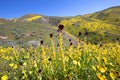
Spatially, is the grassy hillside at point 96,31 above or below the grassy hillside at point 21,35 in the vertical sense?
below

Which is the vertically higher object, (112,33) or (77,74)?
(77,74)

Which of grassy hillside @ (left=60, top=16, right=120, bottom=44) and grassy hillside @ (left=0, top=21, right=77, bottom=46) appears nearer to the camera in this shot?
grassy hillside @ (left=0, top=21, right=77, bottom=46)

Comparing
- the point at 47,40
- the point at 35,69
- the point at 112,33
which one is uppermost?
the point at 35,69

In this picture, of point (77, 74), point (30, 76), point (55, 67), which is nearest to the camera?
point (77, 74)

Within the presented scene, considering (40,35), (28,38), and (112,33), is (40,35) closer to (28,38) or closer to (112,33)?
(28,38)

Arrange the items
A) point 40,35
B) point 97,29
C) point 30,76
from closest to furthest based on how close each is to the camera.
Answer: point 30,76
point 40,35
point 97,29

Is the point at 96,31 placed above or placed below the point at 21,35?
below

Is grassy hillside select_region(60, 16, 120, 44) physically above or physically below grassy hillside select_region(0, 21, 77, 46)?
below

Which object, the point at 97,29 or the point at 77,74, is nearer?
the point at 77,74

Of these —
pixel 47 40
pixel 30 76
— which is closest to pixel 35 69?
pixel 30 76

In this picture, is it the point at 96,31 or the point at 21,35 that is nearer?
the point at 21,35

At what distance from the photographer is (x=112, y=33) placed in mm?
74875

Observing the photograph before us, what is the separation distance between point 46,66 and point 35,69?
3.77ft

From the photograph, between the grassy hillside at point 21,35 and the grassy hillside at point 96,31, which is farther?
the grassy hillside at point 96,31
